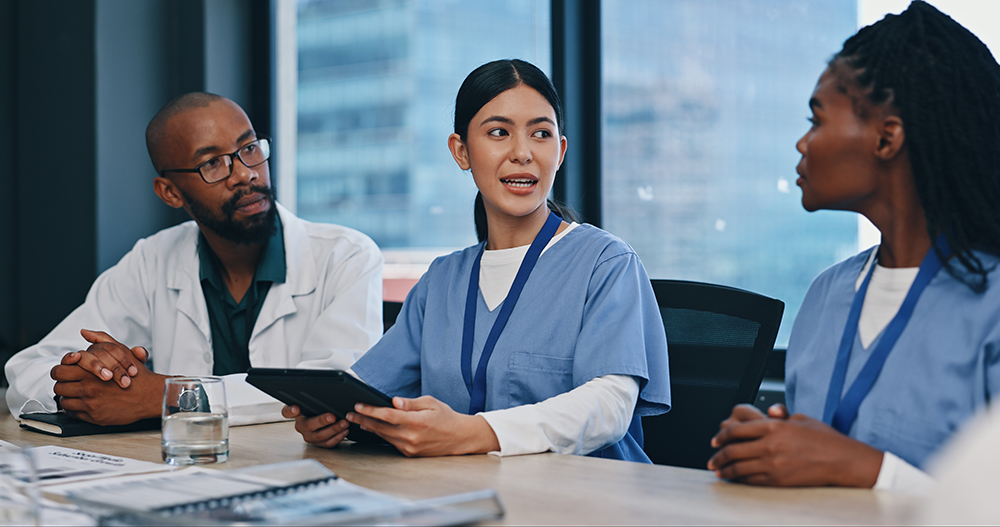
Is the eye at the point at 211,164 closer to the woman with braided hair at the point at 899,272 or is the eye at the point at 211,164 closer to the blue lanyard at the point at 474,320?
the blue lanyard at the point at 474,320

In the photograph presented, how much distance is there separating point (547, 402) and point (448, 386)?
0.31 meters

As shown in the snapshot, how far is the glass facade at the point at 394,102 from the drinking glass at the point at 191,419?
184cm

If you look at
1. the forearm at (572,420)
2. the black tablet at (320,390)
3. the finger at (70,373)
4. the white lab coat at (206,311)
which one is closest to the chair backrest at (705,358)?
the forearm at (572,420)

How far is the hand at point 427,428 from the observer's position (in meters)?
1.25

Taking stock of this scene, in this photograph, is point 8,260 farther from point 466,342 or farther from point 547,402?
point 547,402

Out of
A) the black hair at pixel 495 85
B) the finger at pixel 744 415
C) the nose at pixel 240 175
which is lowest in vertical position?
the finger at pixel 744 415

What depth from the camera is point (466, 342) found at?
159 centimetres

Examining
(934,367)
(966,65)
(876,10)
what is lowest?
(934,367)

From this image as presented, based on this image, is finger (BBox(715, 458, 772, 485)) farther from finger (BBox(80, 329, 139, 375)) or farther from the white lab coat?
finger (BBox(80, 329, 139, 375))

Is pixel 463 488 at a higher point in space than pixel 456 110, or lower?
lower

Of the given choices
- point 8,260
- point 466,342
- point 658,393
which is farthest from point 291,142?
point 658,393

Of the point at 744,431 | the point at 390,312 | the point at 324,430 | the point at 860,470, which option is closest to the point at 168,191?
the point at 390,312

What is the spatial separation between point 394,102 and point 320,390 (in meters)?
2.17

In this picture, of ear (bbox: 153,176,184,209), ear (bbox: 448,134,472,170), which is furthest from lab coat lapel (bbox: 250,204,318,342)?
ear (bbox: 448,134,472,170)
